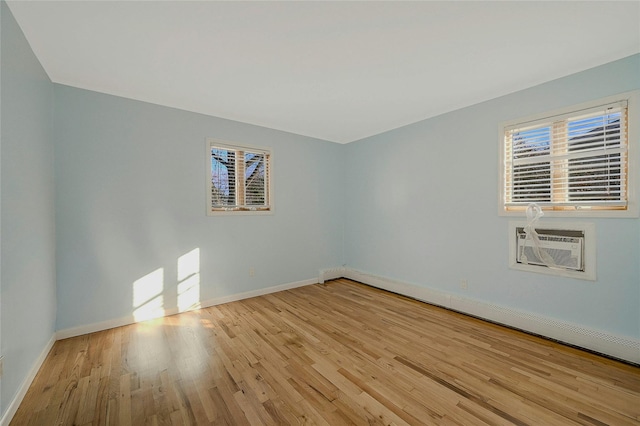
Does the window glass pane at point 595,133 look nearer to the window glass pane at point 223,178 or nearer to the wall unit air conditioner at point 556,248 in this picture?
the wall unit air conditioner at point 556,248

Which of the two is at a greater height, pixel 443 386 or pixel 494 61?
pixel 494 61

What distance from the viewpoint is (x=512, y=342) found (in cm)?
249

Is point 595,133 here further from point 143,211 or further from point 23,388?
point 23,388

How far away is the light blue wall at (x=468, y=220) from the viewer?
2275mm

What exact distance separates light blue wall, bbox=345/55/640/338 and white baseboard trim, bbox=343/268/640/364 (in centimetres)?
7

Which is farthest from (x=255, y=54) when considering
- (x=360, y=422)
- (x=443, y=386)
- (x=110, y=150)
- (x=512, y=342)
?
(x=512, y=342)

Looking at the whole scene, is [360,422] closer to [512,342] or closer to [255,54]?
[512,342]

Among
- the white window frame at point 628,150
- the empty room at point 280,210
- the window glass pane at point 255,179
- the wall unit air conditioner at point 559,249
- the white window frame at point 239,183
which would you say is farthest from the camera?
the window glass pane at point 255,179

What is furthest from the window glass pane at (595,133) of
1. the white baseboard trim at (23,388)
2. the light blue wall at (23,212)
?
the white baseboard trim at (23,388)

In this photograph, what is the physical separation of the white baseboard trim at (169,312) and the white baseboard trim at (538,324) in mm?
1832

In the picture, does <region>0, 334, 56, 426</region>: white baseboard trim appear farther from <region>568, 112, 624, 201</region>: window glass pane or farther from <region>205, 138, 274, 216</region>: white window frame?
<region>568, 112, 624, 201</region>: window glass pane

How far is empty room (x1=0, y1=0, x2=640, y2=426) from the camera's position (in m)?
1.72

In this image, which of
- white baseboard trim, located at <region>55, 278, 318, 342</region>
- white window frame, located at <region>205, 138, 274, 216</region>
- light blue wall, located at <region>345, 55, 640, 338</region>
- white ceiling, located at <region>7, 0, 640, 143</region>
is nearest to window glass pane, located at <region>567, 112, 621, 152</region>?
light blue wall, located at <region>345, 55, 640, 338</region>

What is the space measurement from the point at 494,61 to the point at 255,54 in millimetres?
2178
